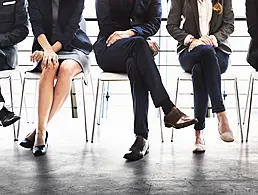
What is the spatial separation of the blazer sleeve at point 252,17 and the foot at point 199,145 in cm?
85

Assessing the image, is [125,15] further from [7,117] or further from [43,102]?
[7,117]

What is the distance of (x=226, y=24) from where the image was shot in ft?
12.8

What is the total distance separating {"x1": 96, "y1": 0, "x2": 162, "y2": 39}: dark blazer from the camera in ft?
12.9

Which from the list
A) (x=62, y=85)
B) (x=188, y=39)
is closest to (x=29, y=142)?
(x=62, y=85)

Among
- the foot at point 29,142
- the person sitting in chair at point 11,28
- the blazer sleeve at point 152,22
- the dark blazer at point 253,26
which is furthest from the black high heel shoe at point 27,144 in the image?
the dark blazer at point 253,26

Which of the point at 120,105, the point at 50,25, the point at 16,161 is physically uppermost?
the point at 50,25

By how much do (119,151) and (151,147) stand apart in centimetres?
24

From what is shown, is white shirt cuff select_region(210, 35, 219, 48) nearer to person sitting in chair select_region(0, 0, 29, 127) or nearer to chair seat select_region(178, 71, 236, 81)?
chair seat select_region(178, 71, 236, 81)

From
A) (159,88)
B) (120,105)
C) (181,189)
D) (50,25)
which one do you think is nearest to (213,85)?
(159,88)

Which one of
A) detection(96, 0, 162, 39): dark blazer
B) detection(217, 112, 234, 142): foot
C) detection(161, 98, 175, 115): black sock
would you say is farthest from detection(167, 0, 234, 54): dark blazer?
detection(161, 98, 175, 115): black sock

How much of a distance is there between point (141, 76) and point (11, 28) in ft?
3.98

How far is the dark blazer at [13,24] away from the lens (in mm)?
4043

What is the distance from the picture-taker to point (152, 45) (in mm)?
3818

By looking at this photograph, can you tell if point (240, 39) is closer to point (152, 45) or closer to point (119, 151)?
point (152, 45)
